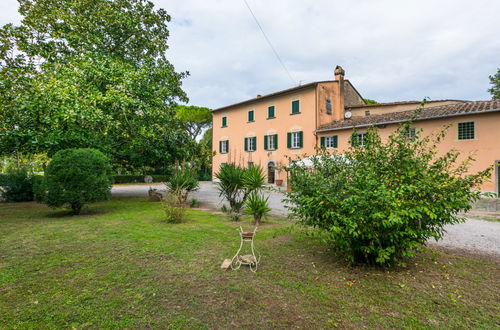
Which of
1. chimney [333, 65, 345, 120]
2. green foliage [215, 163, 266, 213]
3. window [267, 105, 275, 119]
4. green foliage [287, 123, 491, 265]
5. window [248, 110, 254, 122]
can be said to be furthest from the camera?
window [248, 110, 254, 122]

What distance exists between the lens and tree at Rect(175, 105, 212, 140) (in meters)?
39.1

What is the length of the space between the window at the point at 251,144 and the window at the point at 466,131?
16.1 meters

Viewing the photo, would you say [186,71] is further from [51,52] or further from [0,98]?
[0,98]

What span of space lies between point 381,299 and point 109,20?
1600 cm

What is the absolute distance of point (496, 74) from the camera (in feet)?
129

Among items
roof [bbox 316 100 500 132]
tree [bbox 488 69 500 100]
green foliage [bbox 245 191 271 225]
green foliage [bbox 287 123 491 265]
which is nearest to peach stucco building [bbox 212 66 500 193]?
roof [bbox 316 100 500 132]

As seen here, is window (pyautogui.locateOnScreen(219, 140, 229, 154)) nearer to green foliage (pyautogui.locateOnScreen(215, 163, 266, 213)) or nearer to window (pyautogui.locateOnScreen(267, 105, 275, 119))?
window (pyautogui.locateOnScreen(267, 105, 275, 119))

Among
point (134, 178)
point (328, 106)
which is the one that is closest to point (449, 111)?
point (328, 106)

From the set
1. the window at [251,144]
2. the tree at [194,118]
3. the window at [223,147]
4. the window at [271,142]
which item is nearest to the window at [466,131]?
the window at [271,142]

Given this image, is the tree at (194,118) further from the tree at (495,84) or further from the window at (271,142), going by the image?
the tree at (495,84)

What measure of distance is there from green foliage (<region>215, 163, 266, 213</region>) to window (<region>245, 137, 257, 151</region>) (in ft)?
55.0

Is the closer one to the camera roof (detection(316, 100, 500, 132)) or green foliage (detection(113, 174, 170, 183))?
roof (detection(316, 100, 500, 132))

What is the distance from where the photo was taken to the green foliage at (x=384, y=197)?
3.47 metres

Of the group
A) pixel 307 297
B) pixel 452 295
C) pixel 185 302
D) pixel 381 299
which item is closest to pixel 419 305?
pixel 381 299
